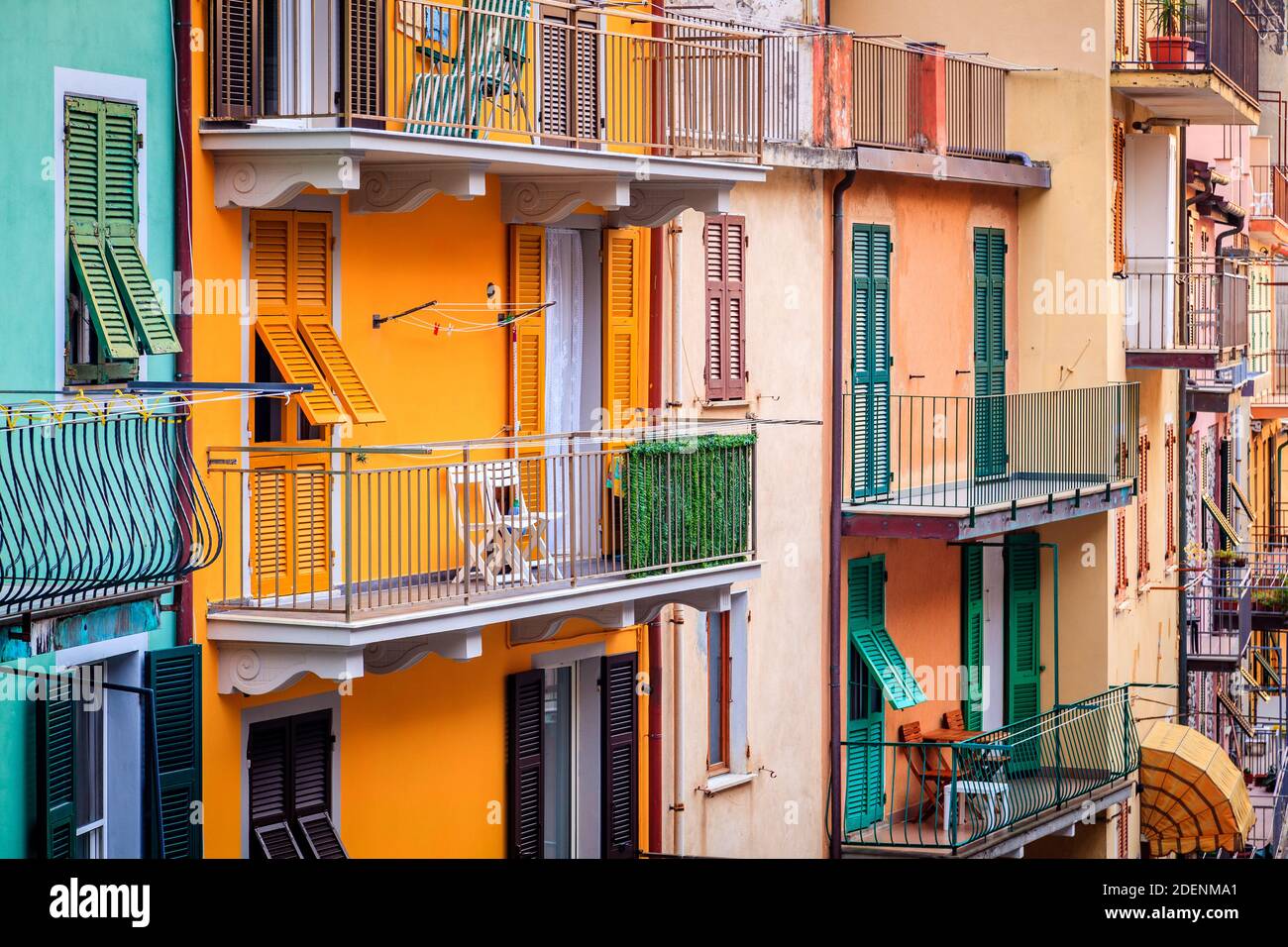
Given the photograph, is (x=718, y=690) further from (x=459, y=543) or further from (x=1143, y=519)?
(x=1143, y=519)

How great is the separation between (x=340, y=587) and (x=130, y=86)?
141 inches

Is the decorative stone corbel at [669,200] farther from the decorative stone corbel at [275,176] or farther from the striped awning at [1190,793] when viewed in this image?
the striped awning at [1190,793]

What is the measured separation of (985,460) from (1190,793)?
5.70 m

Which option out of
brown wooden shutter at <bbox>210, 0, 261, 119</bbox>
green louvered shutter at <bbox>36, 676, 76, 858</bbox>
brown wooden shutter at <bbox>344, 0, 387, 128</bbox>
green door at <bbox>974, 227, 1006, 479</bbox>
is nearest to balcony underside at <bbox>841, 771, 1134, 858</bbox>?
green door at <bbox>974, 227, 1006, 479</bbox>

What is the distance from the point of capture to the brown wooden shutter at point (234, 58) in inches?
513

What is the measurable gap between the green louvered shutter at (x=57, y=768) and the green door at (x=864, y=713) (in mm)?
10320

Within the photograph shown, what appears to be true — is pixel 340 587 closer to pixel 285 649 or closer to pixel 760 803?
pixel 285 649

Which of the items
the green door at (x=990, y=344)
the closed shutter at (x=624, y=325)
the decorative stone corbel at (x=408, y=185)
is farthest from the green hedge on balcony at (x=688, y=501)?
the green door at (x=990, y=344)

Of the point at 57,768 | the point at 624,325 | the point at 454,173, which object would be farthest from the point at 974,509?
the point at 57,768

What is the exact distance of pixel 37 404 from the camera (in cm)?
1126

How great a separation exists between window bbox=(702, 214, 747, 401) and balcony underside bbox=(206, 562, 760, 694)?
2.72 m

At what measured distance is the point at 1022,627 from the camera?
25047 millimetres
